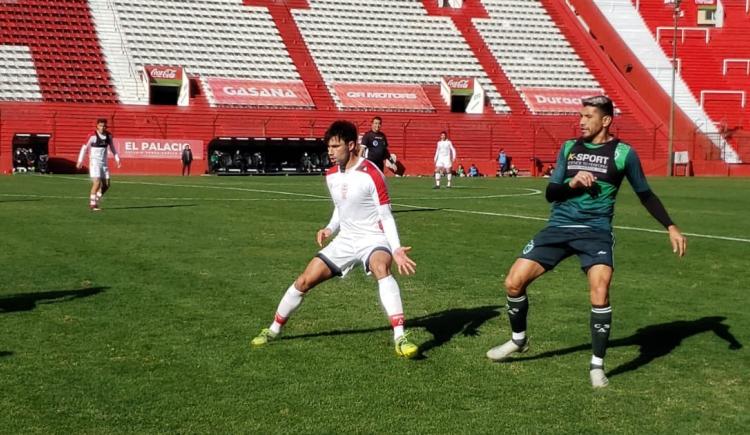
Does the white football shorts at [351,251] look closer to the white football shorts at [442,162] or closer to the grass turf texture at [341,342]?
the grass turf texture at [341,342]

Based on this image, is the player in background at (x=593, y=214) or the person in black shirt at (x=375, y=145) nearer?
the player in background at (x=593, y=214)

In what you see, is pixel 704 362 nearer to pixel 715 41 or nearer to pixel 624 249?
pixel 624 249

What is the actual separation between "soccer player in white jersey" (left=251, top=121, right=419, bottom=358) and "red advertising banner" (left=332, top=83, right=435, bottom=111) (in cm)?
4503

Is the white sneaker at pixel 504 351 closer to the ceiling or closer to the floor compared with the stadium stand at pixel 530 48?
closer to the floor

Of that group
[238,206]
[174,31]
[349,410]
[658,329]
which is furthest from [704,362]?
[174,31]

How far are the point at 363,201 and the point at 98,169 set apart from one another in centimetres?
1725

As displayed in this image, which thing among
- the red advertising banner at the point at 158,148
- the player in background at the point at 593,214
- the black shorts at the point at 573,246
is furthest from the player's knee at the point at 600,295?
the red advertising banner at the point at 158,148

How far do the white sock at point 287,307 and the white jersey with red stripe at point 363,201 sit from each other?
2.07 ft

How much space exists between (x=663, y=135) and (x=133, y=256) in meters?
47.3

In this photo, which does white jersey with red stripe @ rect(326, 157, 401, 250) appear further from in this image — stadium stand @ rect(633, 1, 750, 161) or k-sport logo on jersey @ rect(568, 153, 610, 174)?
stadium stand @ rect(633, 1, 750, 161)

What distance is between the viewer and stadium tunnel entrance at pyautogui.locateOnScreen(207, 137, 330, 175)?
1924 inches

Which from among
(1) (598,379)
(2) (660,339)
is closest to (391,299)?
(1) (598,379)

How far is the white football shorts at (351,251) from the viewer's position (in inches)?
326

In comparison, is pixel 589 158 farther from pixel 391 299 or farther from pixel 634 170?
pixel 391 299
